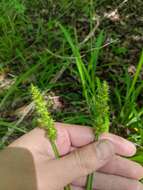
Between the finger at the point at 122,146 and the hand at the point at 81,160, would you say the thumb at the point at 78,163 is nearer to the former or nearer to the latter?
the hand at the point at 81,160

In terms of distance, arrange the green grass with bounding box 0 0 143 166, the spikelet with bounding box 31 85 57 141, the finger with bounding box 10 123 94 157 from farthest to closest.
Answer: the green grass with bounding box 0 0 143 166 < the finger with bounding box 10 123 94 157 < the spikelet with bounding box 31 85 57 141

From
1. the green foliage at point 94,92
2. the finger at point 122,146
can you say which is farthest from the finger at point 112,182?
the green foliage at point 94,92

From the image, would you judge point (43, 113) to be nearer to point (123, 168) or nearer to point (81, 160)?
point (81, 160)

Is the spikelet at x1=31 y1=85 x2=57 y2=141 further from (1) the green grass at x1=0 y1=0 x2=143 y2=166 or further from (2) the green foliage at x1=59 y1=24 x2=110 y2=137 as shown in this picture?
(1) the green grass at x1=0 y1=0 x2=143 y2=166

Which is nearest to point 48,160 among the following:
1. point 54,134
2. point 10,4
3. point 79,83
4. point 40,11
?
point 54,134

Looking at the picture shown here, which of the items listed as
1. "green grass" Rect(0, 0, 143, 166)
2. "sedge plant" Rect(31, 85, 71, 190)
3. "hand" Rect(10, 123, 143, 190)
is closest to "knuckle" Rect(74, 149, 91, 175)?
"hand" Rect(10, 123, 143, 190)

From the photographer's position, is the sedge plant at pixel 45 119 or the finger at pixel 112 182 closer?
the sedge plant at pixel 45 119
